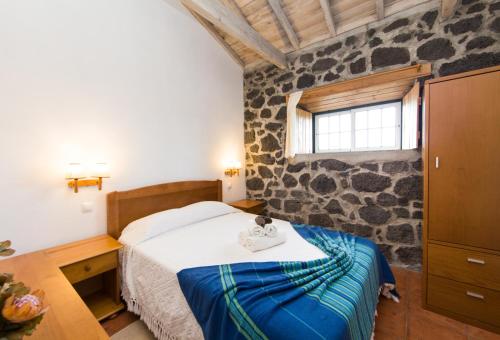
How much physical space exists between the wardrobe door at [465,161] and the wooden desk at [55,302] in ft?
8.02

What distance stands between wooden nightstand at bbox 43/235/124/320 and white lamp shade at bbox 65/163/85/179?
58 cm

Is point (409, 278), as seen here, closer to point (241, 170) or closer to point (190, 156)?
point (241, 170)

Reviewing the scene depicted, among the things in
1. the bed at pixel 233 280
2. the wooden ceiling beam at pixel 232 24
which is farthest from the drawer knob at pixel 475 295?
the wooden ceiling beam at pixel 232 24

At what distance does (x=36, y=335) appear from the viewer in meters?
0.85

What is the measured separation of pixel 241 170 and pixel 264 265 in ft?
8.17

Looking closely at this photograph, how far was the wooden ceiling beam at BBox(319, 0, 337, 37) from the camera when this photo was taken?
248cm

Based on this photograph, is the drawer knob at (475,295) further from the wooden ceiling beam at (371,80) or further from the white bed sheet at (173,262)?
the wooden ceiling beam at (371,80)

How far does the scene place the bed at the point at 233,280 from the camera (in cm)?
105

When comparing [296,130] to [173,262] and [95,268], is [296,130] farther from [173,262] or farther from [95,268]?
[95,268]

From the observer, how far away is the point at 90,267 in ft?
5.61

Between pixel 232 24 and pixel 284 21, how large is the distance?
79 centimetres

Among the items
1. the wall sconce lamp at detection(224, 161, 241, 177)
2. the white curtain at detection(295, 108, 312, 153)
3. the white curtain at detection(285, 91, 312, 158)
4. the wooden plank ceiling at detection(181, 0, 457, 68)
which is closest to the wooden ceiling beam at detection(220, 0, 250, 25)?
the wooden plank ceiling at detection(181, 0, 457, 68)

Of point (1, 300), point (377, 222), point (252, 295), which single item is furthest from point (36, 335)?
point (377, 222)

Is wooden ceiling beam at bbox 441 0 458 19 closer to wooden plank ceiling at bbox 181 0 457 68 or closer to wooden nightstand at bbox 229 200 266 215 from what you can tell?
wooden plank ceiling at bbox 181 0 457 68
